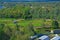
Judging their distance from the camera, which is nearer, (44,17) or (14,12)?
(44,17)

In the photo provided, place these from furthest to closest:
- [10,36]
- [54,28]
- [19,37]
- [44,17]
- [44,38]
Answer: [44,17] → [54,28] → [44,38] → [10,36] → [19,37]

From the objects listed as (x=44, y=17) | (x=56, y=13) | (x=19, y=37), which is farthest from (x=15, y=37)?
(x=56, y=13)

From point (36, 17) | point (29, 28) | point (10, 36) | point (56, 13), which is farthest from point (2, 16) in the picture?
point (10, 36)

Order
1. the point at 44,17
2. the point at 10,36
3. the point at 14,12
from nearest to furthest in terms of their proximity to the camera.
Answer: the point at 10,36 → the point at 44,17 → the point at 14,12

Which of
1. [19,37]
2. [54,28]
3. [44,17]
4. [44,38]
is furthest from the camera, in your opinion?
[44,17]

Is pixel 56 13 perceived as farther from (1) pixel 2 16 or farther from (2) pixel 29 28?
(2) pixel 29 28

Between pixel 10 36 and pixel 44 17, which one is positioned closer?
pixel 10 36

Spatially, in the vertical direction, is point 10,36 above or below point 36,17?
above

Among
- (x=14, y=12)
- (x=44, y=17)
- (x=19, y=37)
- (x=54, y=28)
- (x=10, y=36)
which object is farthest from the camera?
(x=14, y=12)

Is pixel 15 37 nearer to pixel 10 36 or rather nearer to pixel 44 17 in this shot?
pixel 10 36
